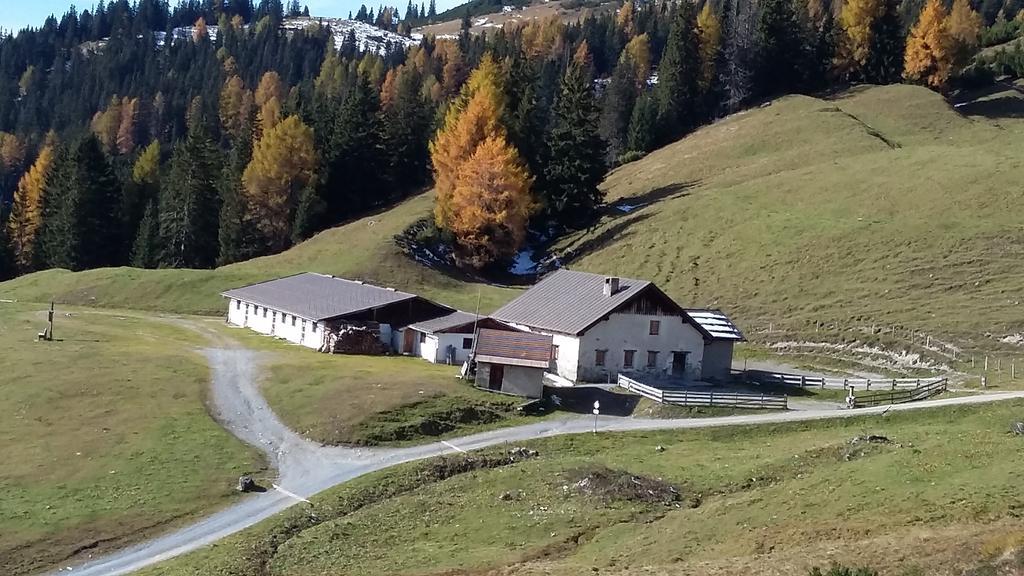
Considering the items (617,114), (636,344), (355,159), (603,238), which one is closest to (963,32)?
(617,114)

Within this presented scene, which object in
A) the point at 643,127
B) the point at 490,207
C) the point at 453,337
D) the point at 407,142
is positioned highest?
the point at 643,127

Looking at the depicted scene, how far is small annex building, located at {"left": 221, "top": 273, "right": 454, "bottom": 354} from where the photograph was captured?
213 ft

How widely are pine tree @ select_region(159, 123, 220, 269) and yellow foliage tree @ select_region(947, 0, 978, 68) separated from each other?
90418 millimetres

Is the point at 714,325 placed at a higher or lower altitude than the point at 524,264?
lower

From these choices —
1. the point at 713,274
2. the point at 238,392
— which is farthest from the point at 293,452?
the point at 713,274

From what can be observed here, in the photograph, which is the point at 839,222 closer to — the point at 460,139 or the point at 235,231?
the point at 460,139

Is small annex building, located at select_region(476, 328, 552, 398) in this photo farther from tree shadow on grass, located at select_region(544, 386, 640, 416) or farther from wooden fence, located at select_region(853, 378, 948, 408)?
wooden fence, located at select_region(853, 378, 948, 408)

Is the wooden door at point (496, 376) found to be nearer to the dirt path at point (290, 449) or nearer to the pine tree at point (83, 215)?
the dirt path at point (290, 449)

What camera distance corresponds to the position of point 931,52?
122 m

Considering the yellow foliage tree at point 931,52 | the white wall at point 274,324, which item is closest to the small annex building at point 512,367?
the white wall at point 274,324

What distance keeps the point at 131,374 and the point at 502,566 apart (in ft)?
110

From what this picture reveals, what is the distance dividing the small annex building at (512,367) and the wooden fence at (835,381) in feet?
44.6

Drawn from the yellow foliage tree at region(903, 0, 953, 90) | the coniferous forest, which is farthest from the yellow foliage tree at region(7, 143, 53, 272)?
the yellow foliage tree at region(903, 0, 953, 90)

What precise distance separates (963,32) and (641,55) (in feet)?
193
